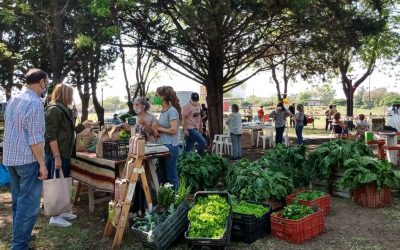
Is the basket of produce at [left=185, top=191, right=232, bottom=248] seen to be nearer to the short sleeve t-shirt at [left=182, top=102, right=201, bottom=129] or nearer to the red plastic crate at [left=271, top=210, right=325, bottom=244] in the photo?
the red plastic crate at [left=271, top=210, right=325, bottom=244]

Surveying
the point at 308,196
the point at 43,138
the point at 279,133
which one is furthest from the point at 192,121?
the point at 279,133

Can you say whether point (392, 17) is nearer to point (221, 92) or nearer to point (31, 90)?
point (221, 92)

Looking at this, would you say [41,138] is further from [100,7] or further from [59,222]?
[100,7]

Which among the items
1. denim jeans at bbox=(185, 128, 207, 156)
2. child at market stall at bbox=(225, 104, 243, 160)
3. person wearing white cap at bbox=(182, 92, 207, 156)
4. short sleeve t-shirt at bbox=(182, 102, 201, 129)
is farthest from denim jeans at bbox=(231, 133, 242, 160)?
short sleeve t-shirt at bbox=(182, 102, 201, 129)

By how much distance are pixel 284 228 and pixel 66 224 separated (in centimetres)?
290

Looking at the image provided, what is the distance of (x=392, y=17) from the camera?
24.7 m

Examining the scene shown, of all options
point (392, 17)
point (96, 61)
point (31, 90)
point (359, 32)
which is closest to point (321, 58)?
point (359, 32)

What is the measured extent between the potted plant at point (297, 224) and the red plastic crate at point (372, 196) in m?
1.61

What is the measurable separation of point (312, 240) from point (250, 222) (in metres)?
0.79

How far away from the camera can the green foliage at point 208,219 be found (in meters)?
4.24

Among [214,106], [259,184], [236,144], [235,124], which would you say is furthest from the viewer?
[214,106]

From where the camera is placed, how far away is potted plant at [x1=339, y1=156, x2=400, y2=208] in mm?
6086

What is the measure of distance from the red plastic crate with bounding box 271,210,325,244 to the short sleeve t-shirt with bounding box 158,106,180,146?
1.76 m

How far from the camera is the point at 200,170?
23.1 feet
